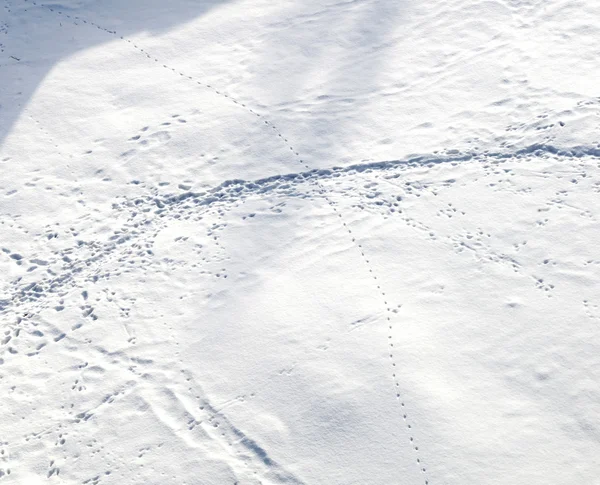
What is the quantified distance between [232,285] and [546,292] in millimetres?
1162

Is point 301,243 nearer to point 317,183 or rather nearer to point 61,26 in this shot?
point 317,183

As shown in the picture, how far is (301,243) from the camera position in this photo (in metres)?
3.39

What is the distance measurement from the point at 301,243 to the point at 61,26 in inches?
85.9

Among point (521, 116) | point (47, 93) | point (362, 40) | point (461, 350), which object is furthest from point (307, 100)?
point (461, 350)

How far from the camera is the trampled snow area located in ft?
9.04

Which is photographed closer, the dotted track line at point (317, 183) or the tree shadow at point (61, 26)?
the dotted track line at point (317, 183)

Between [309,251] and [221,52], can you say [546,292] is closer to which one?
[309,251]

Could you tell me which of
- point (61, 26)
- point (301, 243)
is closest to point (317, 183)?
point (301, 243)

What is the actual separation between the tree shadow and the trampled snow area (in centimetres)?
2

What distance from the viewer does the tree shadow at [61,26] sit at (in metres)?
4.41

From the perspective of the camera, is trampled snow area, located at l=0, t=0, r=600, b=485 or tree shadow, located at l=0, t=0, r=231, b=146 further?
tree shadow, located at l=0, t=0, r=231, b=146

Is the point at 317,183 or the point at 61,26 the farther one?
the point at 61,26

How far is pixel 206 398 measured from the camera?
290 cm

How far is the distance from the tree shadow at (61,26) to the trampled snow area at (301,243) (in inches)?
0.7
